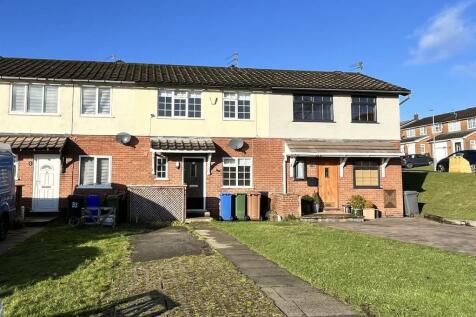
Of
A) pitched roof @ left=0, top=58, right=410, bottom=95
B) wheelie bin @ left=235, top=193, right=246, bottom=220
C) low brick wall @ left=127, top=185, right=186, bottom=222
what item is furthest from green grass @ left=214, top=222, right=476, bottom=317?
pitched roof @ left=0, top=58, right=410, bottom=95

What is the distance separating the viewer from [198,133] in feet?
64.3

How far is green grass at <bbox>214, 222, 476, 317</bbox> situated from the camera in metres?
5.90

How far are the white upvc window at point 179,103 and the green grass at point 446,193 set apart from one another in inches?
460

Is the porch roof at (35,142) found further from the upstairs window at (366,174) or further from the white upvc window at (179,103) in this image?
the upstairs window at (366,174)

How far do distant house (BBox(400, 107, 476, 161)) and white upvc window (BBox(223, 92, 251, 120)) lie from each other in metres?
44.3

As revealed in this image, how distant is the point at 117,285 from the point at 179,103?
1358 centimetres

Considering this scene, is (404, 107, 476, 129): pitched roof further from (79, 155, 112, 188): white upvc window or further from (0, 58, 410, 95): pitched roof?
(79, 155, 112, 188): white upvc window

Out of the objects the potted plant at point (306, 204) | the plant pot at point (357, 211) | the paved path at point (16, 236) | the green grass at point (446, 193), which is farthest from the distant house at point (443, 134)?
the paved path at point (16, 236)

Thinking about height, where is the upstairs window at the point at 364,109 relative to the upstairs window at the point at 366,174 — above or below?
above

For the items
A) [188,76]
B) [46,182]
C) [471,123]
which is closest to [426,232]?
[188,76]

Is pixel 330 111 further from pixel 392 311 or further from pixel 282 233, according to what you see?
pixel 392 311

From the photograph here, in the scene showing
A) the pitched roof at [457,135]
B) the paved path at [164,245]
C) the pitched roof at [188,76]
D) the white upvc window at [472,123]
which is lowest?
the paved path at [164,245]

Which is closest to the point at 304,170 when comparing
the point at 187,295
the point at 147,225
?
the point at 147,225

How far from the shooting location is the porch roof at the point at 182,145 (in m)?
18.2
